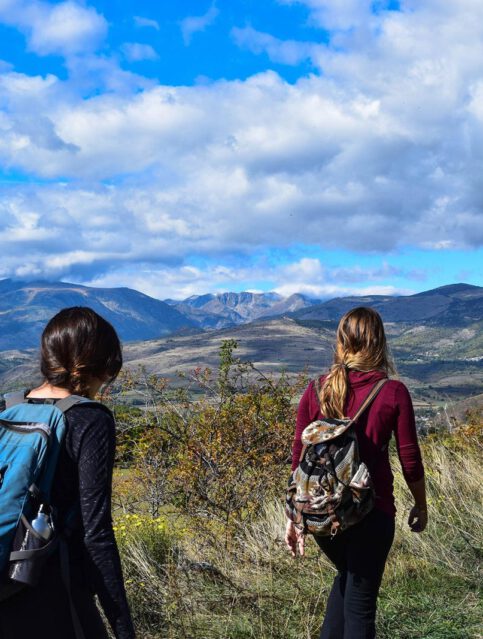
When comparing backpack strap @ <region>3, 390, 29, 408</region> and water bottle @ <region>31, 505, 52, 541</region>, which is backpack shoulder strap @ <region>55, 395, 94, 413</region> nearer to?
backpack strap @ <region>3, 390, 29, 408</region>

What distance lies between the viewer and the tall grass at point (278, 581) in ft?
11.5

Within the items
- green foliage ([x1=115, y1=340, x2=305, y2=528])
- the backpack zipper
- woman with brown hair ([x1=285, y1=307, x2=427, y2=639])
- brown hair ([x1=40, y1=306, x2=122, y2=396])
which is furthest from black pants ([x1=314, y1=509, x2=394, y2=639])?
green foliage ([x1=115, y1=340, x2=305, y2=528])

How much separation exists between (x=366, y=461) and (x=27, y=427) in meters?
1.42

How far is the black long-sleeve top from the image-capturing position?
1.90m

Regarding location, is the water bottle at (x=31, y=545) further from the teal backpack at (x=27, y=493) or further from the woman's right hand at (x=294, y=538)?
the woman's right hand at (x=294, y=538)

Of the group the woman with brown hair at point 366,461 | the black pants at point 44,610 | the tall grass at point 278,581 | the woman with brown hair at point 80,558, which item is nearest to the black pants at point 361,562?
the woman with brown hair at point 366,461

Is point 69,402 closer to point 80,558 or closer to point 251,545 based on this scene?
point 80,558

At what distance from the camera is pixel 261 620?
3375 mm

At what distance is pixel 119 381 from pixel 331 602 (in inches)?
353

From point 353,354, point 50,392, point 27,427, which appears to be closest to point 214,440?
point 353,354

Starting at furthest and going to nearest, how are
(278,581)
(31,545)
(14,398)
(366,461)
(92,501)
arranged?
(278,581), (366,461), (14,398), (92,501), (31,545)

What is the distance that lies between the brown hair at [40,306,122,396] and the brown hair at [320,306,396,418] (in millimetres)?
1052

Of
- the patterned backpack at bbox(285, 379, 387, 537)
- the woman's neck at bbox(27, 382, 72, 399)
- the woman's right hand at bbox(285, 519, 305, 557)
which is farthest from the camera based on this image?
the woman's right hand at bbox(285, 519, 305, 557)

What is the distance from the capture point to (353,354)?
283 centimetres
